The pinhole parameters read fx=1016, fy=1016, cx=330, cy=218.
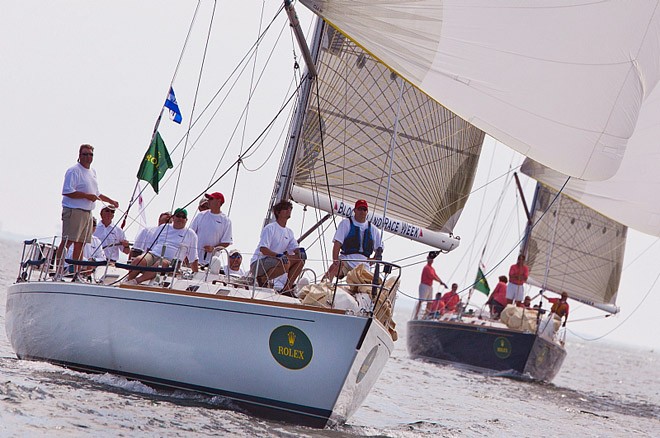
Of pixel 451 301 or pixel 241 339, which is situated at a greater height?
pixel 451 301

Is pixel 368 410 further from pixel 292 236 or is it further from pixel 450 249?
pixel 450 249

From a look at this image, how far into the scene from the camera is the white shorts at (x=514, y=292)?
71.7 feet

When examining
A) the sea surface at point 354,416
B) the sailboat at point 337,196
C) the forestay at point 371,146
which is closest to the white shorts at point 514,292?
the sea surface at point 354,416

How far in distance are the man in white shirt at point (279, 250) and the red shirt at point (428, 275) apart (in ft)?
45.1

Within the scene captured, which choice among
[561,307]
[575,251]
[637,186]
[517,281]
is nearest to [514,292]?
[517,281]

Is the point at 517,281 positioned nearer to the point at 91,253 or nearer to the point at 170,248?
the point at 91,253

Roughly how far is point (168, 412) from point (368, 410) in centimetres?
360

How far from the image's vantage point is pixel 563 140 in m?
10.7

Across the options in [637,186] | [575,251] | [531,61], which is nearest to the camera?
[531,61]

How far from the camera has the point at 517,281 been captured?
21719 millimetres

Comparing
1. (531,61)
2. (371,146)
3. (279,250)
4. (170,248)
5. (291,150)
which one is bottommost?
(170,248)

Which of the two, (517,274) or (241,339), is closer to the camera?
(241,339)

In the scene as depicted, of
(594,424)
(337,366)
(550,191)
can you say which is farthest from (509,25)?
(550,191)

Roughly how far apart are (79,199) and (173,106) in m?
1.71
